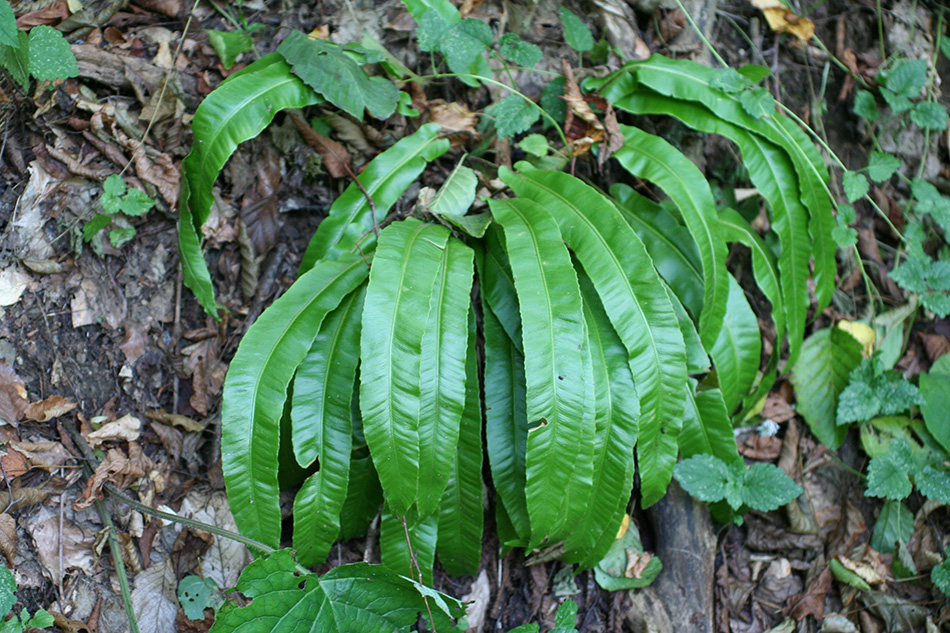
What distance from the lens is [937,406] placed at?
2.52 meters

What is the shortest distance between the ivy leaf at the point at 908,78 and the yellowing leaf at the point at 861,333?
98 centimetres

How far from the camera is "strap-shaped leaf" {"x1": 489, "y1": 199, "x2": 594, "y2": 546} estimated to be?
68.2 inches

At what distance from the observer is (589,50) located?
2.56 m

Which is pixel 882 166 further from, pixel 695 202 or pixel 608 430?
pixel 608 430

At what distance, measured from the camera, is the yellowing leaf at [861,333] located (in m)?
2.68

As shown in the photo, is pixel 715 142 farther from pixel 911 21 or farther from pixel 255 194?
pixel 255 194

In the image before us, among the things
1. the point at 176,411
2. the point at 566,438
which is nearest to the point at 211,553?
the point at 176,411

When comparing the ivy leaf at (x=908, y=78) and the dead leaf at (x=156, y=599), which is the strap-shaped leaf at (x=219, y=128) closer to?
the dead leaf at (x=156, y=599)

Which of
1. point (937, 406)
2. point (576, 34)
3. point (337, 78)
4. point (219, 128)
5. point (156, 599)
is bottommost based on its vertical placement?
point (156, 599)

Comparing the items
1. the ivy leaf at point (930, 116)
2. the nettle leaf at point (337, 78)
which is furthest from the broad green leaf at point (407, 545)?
the ivy leaf at point (930, 116)

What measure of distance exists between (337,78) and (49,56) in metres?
0.83

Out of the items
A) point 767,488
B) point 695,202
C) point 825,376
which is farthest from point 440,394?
point 825,376

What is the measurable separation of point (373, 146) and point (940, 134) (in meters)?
2.76

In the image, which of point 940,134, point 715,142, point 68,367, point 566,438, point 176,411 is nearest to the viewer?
point 566,438
